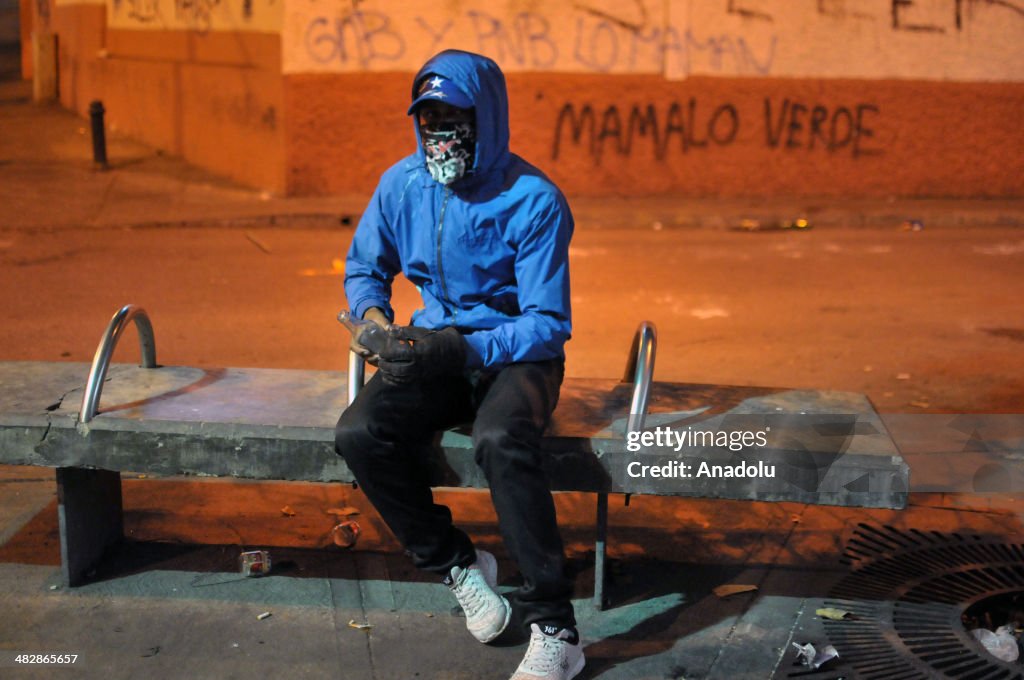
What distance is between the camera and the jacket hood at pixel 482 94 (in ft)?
13.2

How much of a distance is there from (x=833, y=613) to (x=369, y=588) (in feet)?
5.01

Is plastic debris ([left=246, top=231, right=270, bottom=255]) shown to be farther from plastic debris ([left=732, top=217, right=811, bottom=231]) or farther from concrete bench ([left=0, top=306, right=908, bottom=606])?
concrete bench ([left=0, top=306, right=908, bottom=606])

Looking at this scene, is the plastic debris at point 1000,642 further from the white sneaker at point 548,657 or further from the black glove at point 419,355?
the black glove at point 419,355

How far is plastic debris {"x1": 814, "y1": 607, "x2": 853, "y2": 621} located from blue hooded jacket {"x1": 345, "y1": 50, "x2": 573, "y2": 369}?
119 centimetres

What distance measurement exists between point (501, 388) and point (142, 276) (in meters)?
6.14

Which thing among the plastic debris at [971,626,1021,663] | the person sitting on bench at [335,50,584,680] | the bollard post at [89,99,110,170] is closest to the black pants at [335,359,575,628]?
the person sitting on bench at [335,50,584,680]

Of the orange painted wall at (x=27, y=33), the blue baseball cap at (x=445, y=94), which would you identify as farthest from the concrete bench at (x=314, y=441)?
the orange painted wall at (x=27, y=33)

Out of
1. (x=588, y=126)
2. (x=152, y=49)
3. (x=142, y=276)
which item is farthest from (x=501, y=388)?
(x=152, y=49)

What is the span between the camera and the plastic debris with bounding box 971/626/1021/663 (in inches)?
153

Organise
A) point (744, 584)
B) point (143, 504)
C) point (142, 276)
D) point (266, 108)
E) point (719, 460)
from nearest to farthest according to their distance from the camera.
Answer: point (719, 460), point (744, 584), point (143, 504), point (142, 276), point (266, 108)

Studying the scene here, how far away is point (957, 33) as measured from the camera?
1332 cm

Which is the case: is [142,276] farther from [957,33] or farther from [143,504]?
[957,33]

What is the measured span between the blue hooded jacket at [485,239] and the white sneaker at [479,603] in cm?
66

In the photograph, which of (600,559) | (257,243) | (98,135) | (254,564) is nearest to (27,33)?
(98,135)
